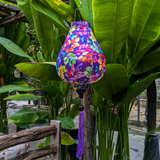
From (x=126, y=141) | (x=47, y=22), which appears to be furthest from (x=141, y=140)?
(x=47, y=22)

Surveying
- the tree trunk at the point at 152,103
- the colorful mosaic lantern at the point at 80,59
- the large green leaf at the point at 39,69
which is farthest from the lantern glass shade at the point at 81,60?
the tree trunk at the point at 152,103

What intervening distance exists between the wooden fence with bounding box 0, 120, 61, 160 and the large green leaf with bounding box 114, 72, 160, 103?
52cm

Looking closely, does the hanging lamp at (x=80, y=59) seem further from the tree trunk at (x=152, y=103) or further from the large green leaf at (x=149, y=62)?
the tree trunk at (x=152, y=103)

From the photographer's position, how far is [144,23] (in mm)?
995

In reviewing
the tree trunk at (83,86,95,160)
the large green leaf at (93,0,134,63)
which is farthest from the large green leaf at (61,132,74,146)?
the large green leaf at (93,0,134,63)

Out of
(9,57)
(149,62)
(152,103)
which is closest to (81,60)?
(149,62)

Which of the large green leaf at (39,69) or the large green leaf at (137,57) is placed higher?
the large green leaf at (137,57)

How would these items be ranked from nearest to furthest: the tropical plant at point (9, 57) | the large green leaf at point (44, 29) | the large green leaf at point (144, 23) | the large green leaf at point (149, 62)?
1. the large green leaf at point (144, 23)
2. the large green leaf at point (149, 62)
3. the large green leaf at point (44, 29)
4. the tropical plant at point (9, 57)

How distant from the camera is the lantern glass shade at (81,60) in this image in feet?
2.58

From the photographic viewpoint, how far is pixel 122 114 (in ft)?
4.00

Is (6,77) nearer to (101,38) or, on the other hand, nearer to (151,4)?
(101,38)

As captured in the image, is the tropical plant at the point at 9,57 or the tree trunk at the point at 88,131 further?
the tropical plant at the point at 9,57

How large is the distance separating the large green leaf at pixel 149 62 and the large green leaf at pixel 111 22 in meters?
0.24

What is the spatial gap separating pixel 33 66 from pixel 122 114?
704 mm
